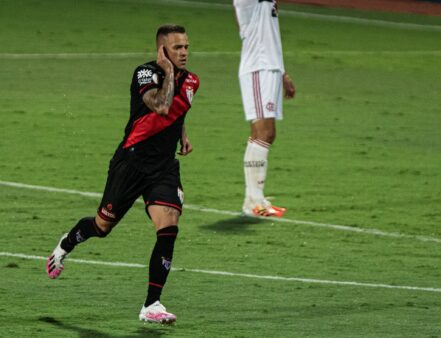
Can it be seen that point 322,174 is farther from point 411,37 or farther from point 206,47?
point 411,37

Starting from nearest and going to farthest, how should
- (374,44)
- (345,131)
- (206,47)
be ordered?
(345,131) → (206,47) → (374,44)

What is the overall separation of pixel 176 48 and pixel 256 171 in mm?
4443

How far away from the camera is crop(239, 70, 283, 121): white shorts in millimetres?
14508

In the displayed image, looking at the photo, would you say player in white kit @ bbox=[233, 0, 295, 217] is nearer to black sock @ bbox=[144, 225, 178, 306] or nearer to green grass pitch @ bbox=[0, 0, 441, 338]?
green grass pitch @ bbox=[0, 0, 441, 338]

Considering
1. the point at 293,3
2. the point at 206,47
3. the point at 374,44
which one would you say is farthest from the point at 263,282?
the point at 293,3

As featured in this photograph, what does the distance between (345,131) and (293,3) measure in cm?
1658

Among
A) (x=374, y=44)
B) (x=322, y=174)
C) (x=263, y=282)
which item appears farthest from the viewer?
(x=374, y=44)

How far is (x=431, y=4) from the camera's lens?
1485 inches

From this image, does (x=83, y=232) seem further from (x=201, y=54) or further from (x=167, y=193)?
(x=201, y=54)

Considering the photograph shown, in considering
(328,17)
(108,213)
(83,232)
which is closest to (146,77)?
(108,213)

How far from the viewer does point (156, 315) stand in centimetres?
976

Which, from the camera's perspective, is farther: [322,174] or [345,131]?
[345,131]

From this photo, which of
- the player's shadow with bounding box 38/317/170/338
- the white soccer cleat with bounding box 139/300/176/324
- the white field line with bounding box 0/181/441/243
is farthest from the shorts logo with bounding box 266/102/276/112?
the player's shadow with bounding box 38/317/170/338

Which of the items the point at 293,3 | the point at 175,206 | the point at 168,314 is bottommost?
the point at 168,314
